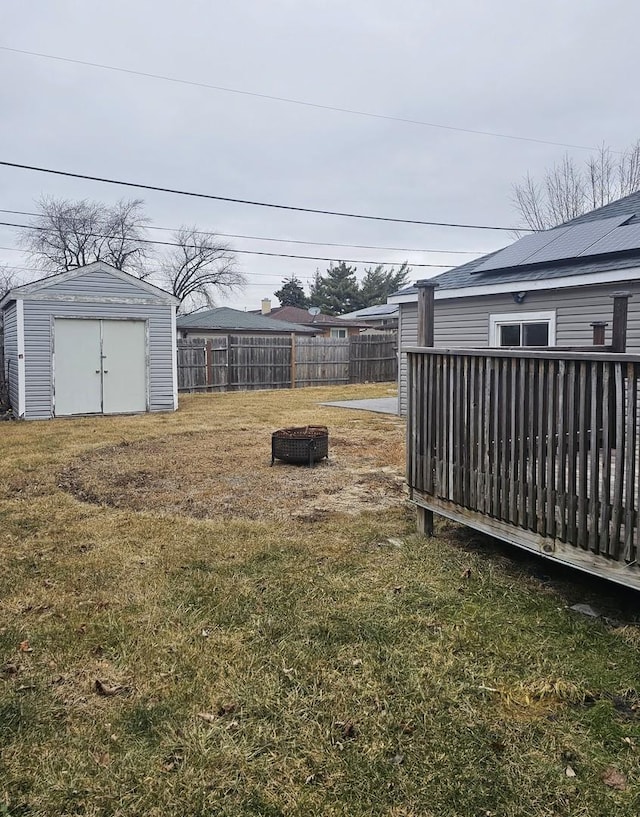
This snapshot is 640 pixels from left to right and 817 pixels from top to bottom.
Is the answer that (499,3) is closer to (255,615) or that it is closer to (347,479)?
(347,479)

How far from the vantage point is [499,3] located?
10922 mm

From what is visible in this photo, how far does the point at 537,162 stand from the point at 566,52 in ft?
30.9

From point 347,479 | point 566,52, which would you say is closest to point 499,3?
point 566,52

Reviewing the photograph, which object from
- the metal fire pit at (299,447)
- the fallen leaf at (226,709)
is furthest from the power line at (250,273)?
the fallen leaf at (226,709)

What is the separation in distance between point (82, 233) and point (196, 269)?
7555 mm

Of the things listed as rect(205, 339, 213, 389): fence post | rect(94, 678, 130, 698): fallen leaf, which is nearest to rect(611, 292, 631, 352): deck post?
rect(94, 678, 130, 698): fallen leaf

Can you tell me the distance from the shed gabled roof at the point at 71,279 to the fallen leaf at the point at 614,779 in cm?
1165

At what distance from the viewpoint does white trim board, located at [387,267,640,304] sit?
719cm

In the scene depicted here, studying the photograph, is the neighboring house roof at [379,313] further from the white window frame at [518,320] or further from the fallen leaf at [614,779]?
the fallen leaf at [614,779]

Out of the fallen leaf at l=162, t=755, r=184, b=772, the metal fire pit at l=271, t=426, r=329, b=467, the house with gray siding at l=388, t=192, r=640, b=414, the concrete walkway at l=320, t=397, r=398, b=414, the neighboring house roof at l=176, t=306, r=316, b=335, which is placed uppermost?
the neighboring house roof at l=176, t=306, r=316, b=335

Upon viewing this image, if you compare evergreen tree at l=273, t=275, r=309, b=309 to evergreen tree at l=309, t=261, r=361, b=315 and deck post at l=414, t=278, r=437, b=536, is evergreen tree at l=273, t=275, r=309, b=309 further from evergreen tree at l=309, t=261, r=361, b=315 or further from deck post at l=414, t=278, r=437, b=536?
deck post at l=414, t=278, r=437, b=536

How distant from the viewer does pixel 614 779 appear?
5.86 ft

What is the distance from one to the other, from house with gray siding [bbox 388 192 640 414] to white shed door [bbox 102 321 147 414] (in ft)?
19.8

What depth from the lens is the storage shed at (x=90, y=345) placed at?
11.6m
